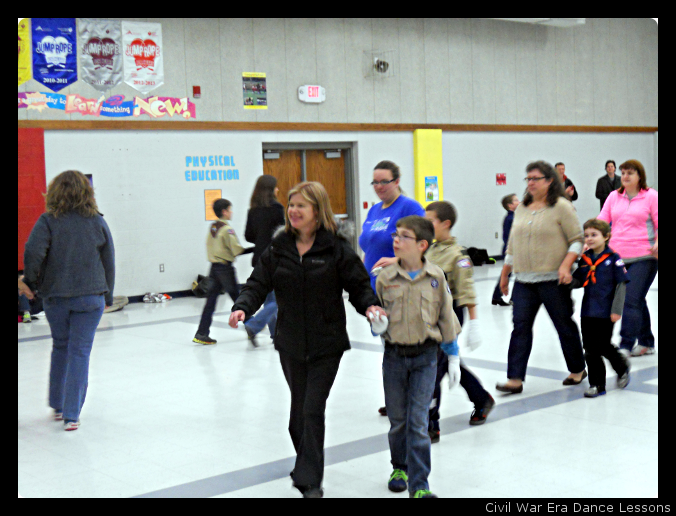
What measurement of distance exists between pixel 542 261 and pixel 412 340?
2007 millimetres

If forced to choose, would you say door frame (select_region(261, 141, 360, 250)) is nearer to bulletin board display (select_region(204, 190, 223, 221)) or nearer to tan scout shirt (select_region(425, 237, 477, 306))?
bulletin board display (select_region(204, 190, 223, 221))

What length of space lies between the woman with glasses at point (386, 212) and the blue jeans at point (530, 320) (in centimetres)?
116

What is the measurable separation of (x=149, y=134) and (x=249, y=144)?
1.73 metres

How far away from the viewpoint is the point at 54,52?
422 inches

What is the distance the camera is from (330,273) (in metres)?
3.43

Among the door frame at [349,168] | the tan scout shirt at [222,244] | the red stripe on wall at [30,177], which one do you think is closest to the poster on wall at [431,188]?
the door frame at [349,168]

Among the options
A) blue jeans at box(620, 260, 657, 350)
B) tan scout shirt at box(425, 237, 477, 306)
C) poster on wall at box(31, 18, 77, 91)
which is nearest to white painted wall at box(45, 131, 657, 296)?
poster on wall at box(31, 18, 77, 91)

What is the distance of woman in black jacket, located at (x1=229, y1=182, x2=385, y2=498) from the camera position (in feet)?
11.2

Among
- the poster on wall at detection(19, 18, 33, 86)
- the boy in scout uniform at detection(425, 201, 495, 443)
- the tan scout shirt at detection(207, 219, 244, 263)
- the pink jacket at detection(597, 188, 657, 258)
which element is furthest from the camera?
the poster on wall at detection(19, 18, 33, 86)

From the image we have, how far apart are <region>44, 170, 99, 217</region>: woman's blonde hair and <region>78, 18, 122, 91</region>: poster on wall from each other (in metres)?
6.87

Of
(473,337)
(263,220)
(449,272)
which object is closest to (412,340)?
(473,337)

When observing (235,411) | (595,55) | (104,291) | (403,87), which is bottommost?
(235,411)
